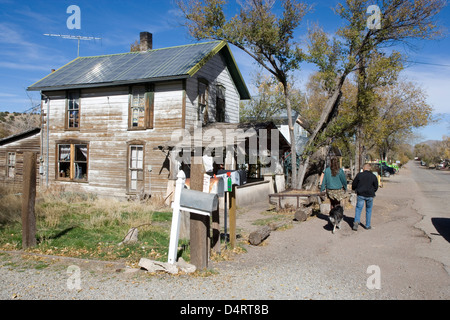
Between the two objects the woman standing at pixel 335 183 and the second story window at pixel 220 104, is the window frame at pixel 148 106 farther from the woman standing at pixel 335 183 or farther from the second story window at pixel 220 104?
the woman standing at pixel 335 183

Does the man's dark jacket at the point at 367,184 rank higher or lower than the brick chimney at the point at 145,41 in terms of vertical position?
lower

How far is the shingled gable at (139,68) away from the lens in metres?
15.9

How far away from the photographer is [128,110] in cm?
1686

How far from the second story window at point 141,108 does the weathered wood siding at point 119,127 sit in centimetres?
25

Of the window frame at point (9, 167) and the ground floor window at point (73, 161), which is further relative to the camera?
the window frame at point (9, 167)

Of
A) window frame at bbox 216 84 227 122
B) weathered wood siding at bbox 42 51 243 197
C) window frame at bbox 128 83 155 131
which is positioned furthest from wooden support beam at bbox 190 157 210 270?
window frame at bbox 216 84 227 122

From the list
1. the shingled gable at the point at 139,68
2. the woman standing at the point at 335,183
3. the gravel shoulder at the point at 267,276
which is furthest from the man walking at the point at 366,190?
the shingled gable at the point at 139,68

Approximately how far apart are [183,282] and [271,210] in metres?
8.92

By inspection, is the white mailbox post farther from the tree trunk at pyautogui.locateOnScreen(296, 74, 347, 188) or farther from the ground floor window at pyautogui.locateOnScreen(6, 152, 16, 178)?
the ground floor window at pyautogui.locateOnScreen(6, 152, 16, 178)

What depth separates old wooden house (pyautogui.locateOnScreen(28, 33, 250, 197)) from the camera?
52.6 ft

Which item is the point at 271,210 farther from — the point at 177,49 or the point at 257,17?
the point at 177,49

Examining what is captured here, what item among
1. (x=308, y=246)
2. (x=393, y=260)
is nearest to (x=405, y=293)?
(x=393, y=260)

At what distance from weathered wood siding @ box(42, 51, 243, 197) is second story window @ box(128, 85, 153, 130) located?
252 mm

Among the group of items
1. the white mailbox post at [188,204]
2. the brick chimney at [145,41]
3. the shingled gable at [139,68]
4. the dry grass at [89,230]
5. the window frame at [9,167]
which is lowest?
the dry grass at [89,230]
